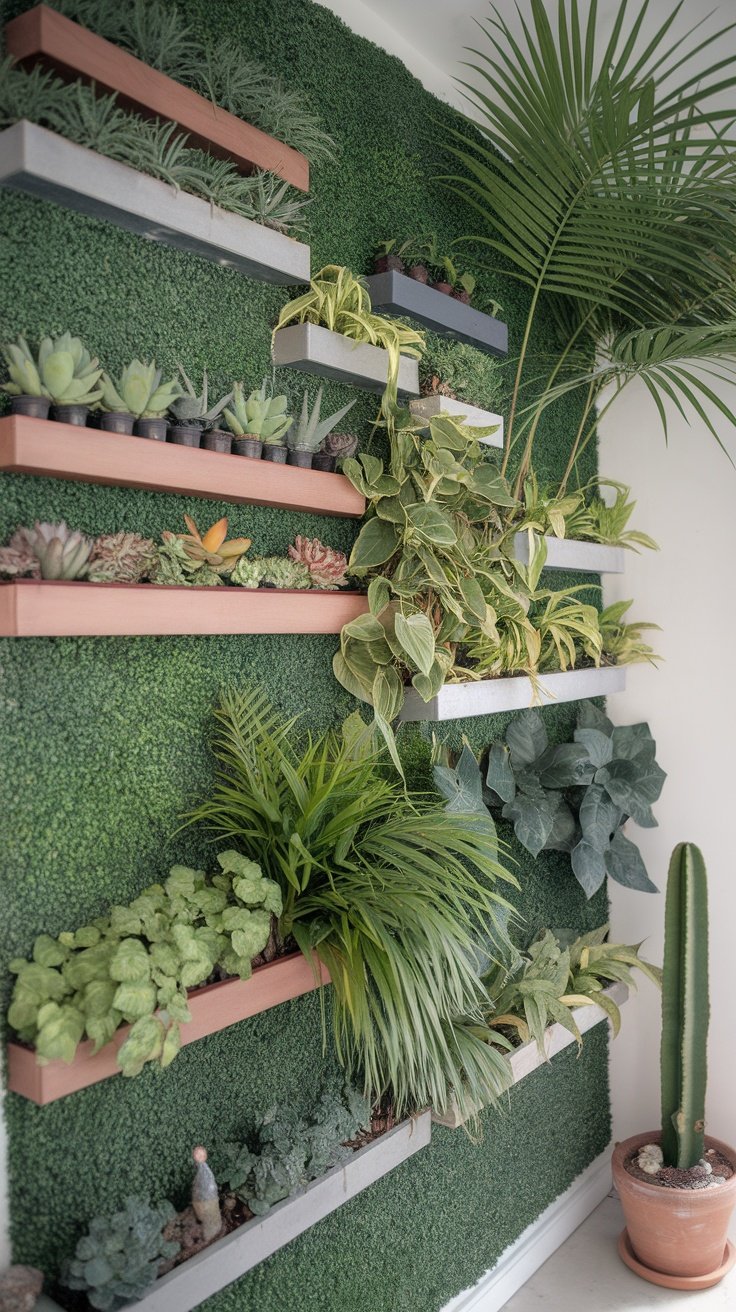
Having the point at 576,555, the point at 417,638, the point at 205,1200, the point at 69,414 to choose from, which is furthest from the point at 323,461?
the point at 205,1200

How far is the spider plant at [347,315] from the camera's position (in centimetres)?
179

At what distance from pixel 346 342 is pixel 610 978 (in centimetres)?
183

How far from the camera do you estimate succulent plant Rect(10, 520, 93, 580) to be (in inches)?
51.6

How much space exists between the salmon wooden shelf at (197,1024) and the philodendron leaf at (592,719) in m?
1.31

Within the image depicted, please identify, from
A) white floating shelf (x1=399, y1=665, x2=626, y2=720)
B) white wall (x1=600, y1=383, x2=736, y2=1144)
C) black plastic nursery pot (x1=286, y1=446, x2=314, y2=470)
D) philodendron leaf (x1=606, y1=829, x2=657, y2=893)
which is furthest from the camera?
white wall (x1=600, y1=383, x2=736, y2=1144)

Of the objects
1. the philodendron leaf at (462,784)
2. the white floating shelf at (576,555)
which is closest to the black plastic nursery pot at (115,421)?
the philodendron leaf at (462,784)

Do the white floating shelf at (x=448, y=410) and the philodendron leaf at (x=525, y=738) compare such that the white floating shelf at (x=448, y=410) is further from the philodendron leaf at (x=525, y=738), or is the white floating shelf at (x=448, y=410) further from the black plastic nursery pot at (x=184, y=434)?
the philodendron leaf at (x=525, y=738)

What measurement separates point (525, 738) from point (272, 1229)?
1.36 meters

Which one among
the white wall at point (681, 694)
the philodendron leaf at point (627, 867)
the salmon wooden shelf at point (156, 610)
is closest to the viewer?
the salmon wooden shelf at point (156, 610)

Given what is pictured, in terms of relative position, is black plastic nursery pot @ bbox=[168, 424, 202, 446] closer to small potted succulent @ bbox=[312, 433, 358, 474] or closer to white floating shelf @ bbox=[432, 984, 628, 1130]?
small potted succulent @ bbox=[312, 433, 358, 474]

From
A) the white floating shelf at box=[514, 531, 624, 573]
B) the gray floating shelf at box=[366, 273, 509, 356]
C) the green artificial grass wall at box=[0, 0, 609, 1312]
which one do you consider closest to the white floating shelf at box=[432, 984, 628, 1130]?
the green artificial grass wall at box=[0, 0, 609, 1312]

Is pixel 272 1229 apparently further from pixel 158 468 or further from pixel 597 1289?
pixel 597 1289

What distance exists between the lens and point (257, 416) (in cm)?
162

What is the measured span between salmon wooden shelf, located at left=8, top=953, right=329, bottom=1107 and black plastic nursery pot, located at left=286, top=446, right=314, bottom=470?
87cm
